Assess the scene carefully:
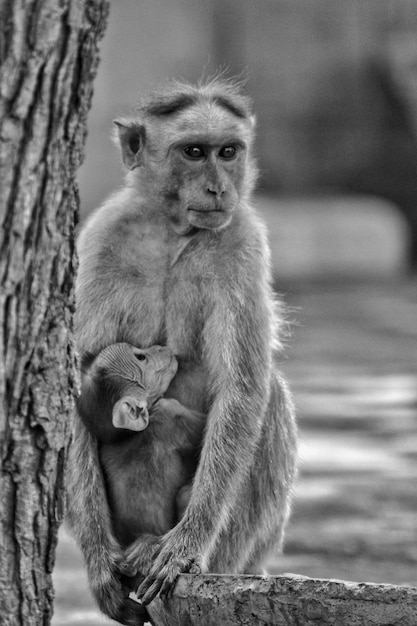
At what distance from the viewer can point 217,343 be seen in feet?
15.6

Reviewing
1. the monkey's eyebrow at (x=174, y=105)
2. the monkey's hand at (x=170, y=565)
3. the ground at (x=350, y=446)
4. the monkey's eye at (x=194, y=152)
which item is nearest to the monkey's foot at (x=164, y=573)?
the monkey's hand at (x=170, y=565)

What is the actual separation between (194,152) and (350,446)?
4.31 meters

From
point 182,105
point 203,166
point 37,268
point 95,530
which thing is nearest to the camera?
point 37,268

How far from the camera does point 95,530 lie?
468 centimetres

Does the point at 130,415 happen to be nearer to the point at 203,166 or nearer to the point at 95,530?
the point at 95,530

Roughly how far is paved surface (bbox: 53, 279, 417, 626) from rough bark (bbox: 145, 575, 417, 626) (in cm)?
143

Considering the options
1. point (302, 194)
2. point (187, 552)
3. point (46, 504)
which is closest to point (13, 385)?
point (46, 504)

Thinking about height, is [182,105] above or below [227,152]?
above

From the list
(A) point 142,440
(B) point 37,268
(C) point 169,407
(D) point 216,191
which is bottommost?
A: (A) point 142,440

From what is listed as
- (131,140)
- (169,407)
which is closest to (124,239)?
(131,140)

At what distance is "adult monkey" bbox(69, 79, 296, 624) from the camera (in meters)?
4.66

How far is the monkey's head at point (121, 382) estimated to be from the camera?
15.0 ft

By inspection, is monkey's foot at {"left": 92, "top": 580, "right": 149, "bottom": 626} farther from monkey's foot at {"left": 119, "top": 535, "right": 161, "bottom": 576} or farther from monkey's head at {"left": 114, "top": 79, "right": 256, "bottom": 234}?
monkey's head at {"left": 114, "top": 79, "right": 256, "bottom": 234}

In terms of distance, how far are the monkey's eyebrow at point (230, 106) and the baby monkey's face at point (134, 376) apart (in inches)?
39.7
